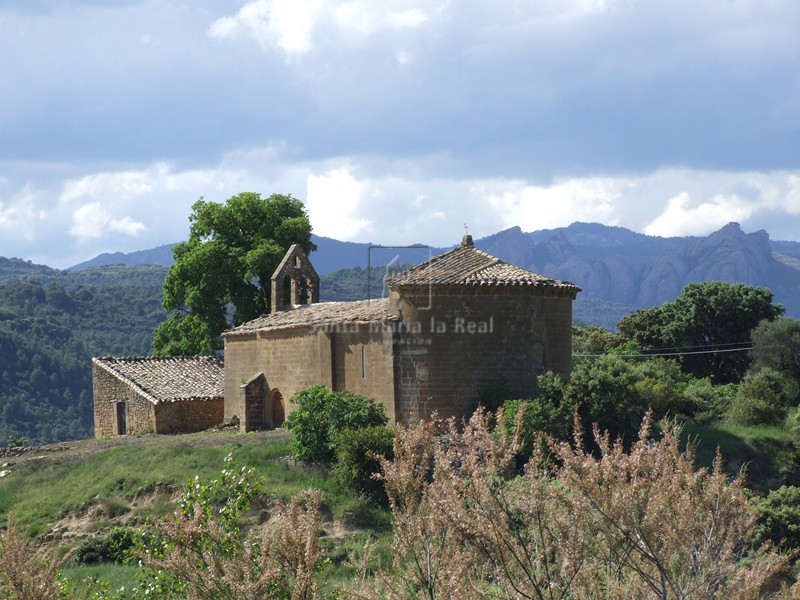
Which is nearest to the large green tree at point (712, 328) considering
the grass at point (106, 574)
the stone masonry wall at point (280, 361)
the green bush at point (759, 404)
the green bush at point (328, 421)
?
the green bush at point (759, 404)

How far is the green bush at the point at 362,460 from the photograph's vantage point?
26.7 meters

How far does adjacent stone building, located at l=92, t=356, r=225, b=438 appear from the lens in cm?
3891

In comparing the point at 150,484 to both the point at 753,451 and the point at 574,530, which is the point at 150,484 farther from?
the point at 574,530

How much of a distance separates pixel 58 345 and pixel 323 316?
223 feet

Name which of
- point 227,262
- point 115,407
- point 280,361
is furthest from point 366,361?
point 227,262

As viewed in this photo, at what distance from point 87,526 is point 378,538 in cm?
775

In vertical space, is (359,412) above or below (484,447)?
below

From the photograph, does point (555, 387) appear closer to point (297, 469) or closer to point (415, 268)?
point (415, 268)

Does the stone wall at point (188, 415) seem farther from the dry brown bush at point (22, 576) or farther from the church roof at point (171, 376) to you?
the dry brown bush at point (22, 576)

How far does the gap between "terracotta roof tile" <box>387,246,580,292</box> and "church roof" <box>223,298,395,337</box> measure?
1.31 metres

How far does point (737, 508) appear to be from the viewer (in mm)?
10891

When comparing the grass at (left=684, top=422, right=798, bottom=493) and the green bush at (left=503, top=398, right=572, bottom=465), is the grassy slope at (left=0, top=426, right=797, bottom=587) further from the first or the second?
the green bush at (left=503, top=398, right=572, bottom=465)

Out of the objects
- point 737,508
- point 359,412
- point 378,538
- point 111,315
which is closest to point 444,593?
point 737,508

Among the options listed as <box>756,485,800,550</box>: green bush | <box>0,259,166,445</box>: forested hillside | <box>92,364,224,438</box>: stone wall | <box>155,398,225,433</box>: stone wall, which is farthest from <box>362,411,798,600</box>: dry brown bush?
<box>0,259,166,445</box>: forested hillside
